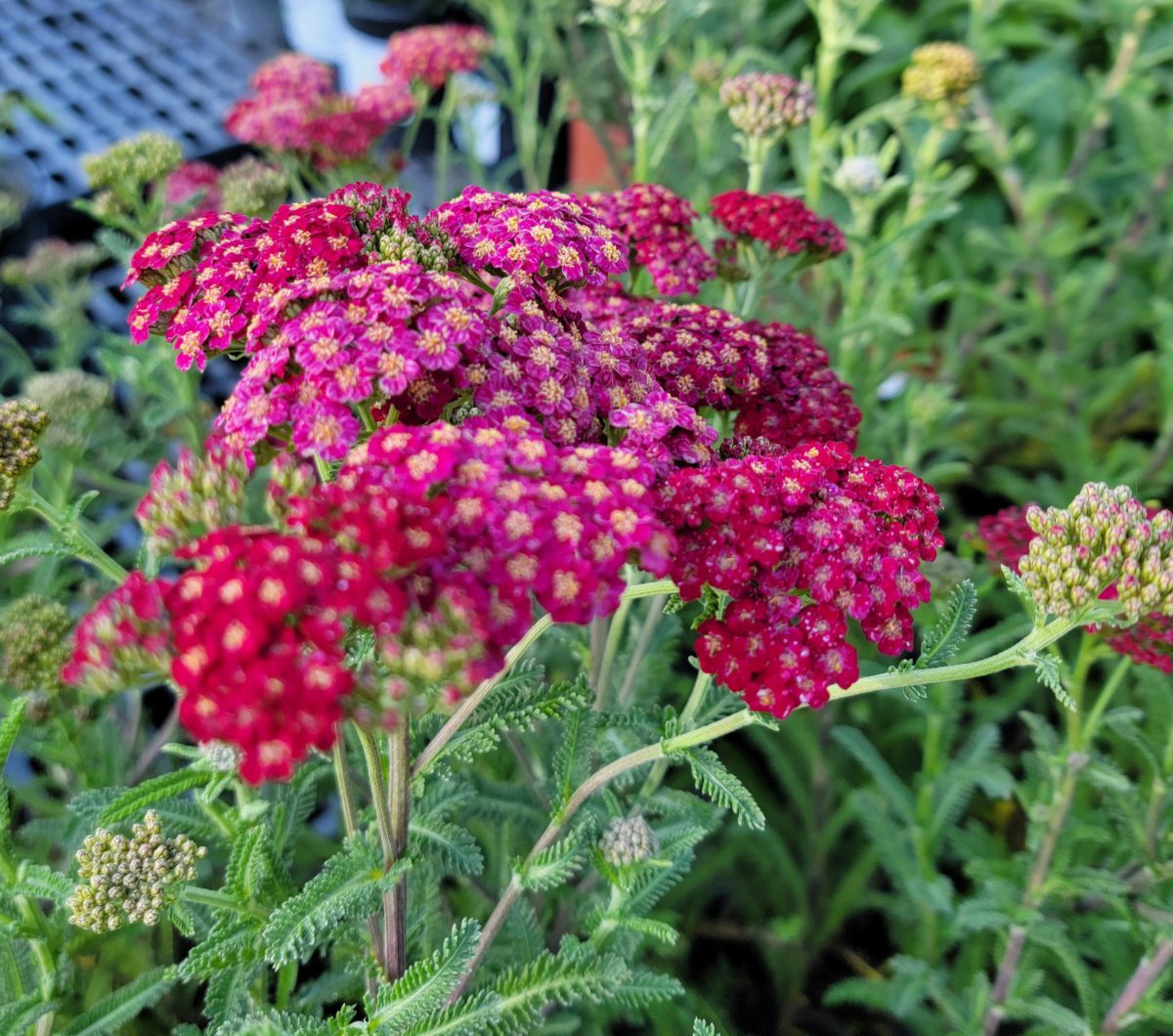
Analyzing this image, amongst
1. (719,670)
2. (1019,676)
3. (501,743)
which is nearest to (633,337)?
(719,670)

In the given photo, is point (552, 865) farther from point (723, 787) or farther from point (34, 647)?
point (34, 647)

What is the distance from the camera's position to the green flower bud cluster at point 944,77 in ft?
7.12

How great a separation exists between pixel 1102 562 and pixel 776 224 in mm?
793

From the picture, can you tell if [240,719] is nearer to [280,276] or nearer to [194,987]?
[280,276]

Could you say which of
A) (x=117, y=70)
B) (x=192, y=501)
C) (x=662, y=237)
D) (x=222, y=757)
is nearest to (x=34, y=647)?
(x=222, y=757)

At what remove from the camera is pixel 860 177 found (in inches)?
80.0

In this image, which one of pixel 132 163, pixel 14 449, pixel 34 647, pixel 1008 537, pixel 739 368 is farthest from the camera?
pixel 132 163

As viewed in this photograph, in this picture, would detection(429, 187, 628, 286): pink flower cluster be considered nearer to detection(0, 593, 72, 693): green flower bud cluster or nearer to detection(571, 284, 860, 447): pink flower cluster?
detection(571, 284, 860, 447): pink flower cluster

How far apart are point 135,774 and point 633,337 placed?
124 centimetres

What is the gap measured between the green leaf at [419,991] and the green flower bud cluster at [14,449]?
0.73 m

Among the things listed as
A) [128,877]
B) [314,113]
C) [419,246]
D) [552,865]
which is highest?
[419,246]

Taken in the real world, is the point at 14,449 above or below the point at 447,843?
above

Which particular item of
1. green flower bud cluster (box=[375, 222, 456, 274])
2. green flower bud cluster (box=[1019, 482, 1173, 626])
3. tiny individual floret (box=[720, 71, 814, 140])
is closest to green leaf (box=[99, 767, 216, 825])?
green flower bud cluster (box=[375, 222, 456, 274])

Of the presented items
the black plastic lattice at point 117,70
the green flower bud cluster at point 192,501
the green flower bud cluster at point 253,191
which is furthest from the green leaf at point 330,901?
the black plastic lattice at point 117,70
